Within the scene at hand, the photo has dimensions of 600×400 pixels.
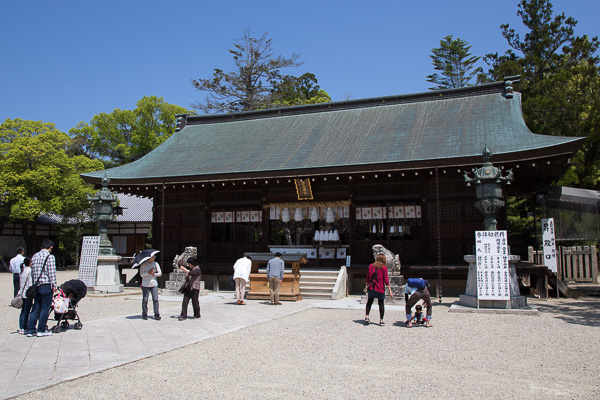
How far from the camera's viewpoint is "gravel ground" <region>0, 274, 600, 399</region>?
5.04 m

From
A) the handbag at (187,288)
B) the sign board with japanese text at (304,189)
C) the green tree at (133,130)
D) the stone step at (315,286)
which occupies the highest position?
the green tree at (133,130)

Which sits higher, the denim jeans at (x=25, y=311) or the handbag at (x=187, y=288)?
the handbag at (x=187, y=288)

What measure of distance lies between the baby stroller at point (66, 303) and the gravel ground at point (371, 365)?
2649mm

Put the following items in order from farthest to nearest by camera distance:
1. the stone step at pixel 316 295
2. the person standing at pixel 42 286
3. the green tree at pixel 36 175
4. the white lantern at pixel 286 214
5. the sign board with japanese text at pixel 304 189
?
1. the green tree at pixel 36 175
2. the white lantern at pixel 286 214
3. the sign board with japanese text at pixel 304 189
4. the stone step at pixel 316 295
5. the person standing at pixel 42 286

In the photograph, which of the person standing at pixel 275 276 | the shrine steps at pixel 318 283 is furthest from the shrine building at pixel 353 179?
the person standing at pixel 275 276

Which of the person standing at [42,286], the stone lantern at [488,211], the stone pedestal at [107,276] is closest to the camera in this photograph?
the person standing at [42,286]

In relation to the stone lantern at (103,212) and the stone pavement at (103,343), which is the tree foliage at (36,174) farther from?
the stone pavement at (103,343)

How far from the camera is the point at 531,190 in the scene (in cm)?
1720


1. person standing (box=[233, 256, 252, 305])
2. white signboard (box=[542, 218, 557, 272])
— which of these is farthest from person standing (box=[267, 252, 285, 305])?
white signboard (box=[542, 218, 557, 272])

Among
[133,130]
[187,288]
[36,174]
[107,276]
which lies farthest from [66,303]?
[133,130]

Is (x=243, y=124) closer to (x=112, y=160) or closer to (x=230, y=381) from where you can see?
(x=230, y=381)

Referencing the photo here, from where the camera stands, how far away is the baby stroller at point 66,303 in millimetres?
8195

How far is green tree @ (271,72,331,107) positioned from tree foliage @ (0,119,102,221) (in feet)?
51.8

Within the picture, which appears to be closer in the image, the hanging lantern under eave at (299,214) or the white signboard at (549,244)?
the white signboard at (549,244)
